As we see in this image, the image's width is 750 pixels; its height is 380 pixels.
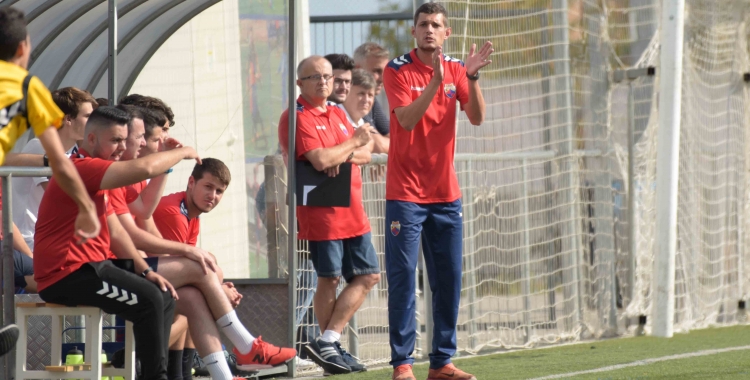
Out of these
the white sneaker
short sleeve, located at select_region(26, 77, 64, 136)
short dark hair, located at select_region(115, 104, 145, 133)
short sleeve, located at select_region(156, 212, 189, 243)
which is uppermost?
short sleeve, located at select_region(26, 77, 64, 136)

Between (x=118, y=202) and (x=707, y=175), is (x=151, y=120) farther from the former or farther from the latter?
(x=707, y=175)

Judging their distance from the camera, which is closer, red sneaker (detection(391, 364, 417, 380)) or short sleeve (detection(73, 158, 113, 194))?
short sleeve (detection(73, 158, 113, 194))

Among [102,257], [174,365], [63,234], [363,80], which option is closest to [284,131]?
[363,80]

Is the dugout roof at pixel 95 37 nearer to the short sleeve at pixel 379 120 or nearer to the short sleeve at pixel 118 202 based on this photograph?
the short sleeve at pixel 379 120

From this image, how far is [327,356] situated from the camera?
6.61 metres

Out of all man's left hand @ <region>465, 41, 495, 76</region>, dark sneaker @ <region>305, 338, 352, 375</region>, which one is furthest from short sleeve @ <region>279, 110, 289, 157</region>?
man's left hand @ <region>465, 41, 495, 76</region>

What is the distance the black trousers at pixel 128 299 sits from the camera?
16.2 feet

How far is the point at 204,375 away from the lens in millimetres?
6762

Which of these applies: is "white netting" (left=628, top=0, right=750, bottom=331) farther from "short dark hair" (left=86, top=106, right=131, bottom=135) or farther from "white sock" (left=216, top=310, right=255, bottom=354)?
"short dark hair" (left=86, top=106, right=131, bottom=135)

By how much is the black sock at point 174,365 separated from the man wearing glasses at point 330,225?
1.09 m

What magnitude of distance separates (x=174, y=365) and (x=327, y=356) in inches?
45.9

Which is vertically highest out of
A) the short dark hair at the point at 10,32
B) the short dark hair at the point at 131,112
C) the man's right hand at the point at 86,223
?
the short dark hair at the point at 10,32

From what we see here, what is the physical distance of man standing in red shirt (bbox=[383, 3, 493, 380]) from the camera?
5.88 metres

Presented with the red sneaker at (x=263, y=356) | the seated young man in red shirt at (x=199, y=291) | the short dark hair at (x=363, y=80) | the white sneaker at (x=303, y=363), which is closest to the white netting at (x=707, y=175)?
the short dark hair at (x=363, y=80)
